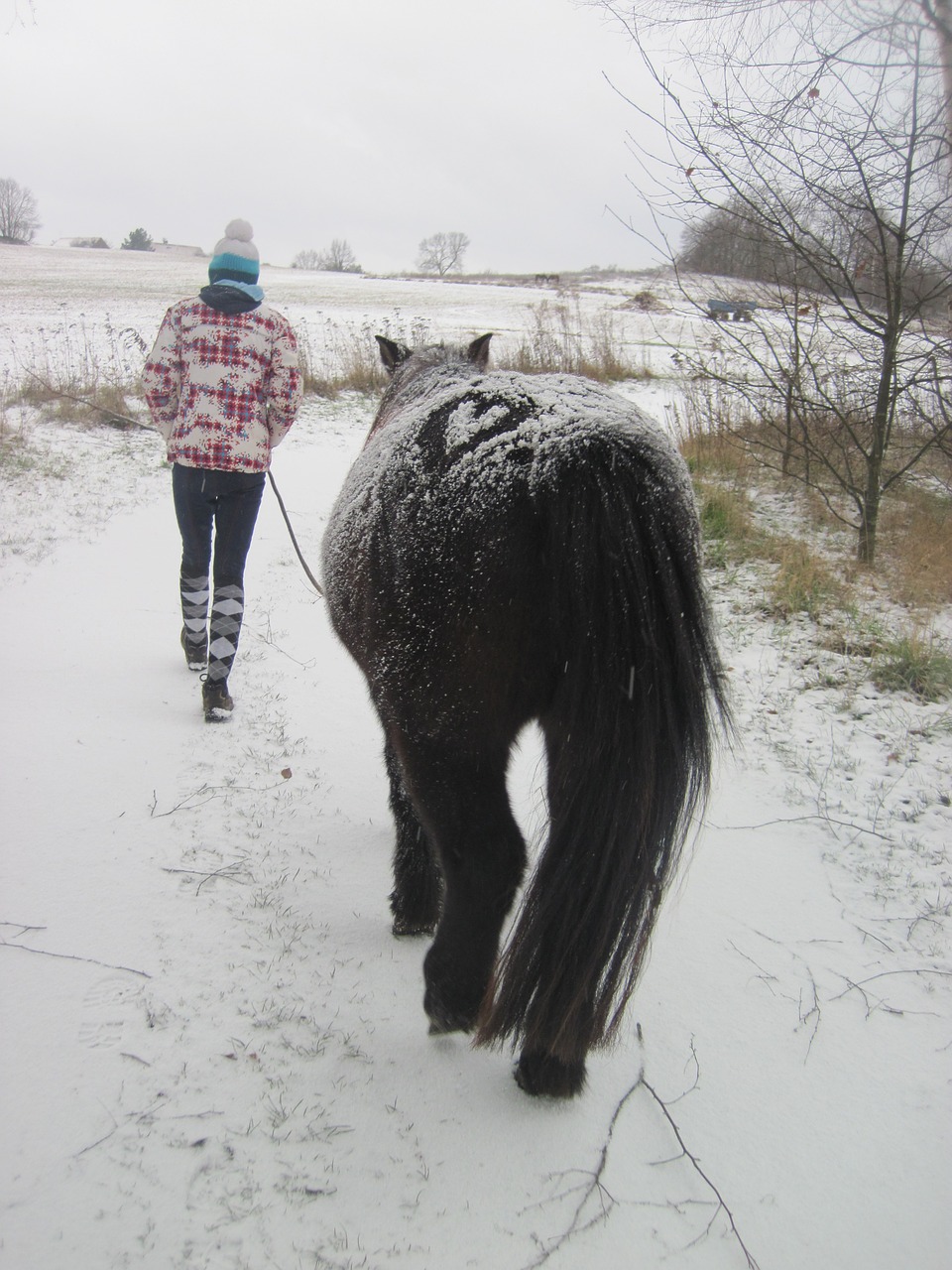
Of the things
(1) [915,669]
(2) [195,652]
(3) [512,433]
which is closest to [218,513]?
(2) [195,652]

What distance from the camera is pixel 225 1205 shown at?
53.1 inches

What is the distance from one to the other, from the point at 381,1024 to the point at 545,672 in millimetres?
1092

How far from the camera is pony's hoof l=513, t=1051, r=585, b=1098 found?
1614 mm

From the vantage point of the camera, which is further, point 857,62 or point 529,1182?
point 857,62

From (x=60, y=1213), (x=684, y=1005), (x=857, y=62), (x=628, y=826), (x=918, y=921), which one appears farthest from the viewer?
(x=857, y=62)

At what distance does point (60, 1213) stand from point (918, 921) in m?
2.37

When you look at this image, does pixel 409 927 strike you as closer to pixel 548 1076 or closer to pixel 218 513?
pixel 548 1076

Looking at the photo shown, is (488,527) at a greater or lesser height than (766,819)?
greater

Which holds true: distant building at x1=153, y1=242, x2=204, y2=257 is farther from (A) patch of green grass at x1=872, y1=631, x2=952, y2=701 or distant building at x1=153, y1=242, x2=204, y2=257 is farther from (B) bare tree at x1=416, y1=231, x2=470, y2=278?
(A) patch of green grass at x1=872, y1=631, x2=952, y2=701

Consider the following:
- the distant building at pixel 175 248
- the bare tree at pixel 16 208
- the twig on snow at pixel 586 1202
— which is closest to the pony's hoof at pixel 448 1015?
the twig on snow at pixel 586 1202

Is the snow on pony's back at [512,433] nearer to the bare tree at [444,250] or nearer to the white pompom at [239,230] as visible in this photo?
the white pompom at [239,230]

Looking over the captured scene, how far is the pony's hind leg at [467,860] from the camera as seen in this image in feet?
5.06

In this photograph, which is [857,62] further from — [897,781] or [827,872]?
[827,872]

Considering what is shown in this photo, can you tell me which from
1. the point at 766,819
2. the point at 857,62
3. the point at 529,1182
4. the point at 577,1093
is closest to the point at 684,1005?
the point at 577,1093
